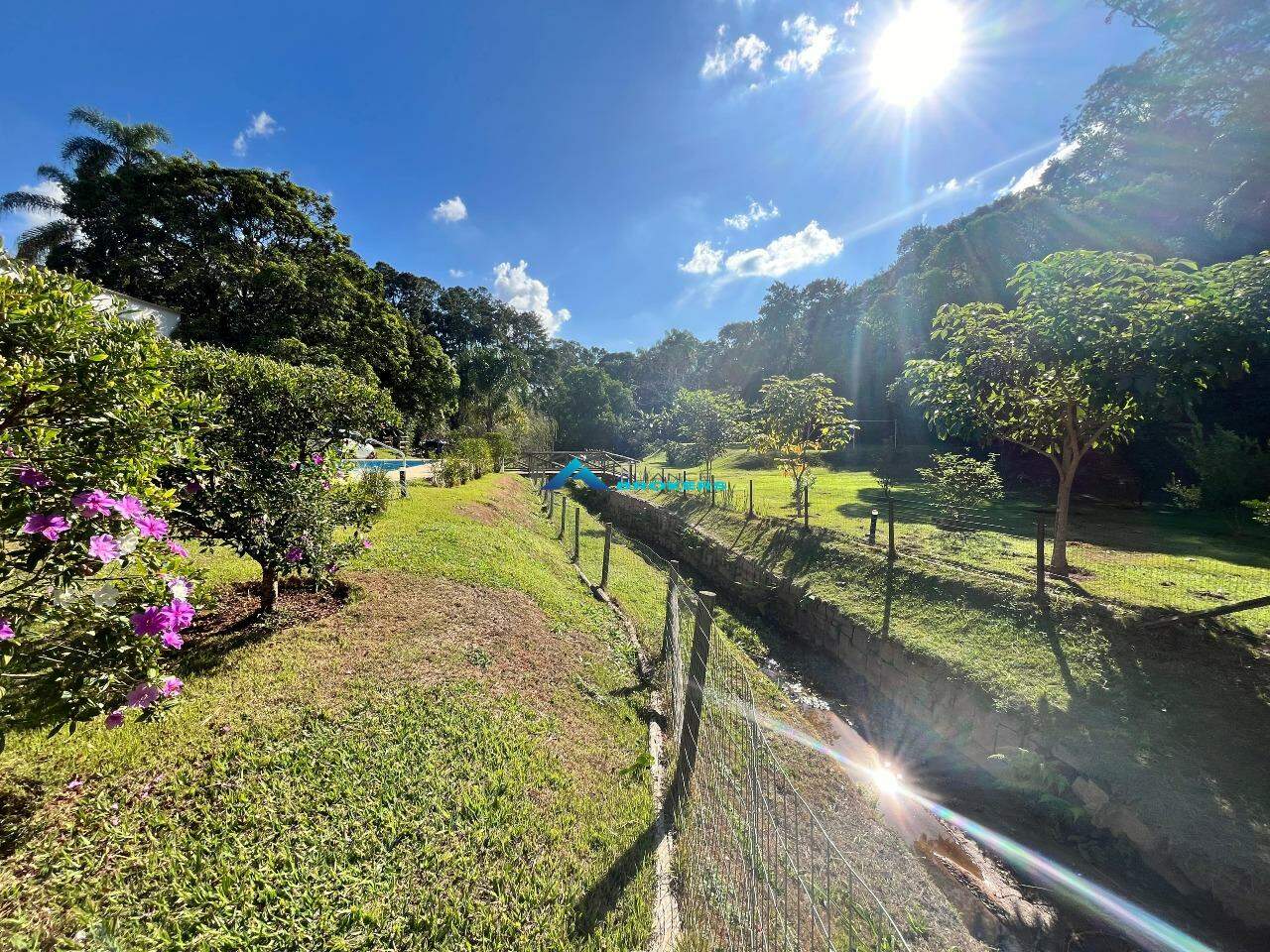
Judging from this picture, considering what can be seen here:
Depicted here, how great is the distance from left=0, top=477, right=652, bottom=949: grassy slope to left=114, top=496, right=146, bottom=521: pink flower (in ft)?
5.14

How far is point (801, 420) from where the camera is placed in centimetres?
1259

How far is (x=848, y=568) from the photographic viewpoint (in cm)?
838

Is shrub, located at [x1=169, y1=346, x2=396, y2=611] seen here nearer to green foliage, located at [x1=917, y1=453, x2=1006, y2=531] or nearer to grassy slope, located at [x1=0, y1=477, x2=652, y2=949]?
grassy slope, located at [x1=0, y1=477, x2=652, y2=949]

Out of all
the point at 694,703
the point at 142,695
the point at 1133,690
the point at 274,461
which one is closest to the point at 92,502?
the point at 142,695

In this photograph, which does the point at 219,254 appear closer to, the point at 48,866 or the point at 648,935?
the point at 48,866

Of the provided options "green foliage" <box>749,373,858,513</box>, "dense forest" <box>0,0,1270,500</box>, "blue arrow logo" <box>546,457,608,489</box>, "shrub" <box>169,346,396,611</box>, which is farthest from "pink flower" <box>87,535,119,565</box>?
"blue arrow logo" <box>546,457,608,489</box>

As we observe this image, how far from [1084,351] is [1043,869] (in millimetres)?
5233

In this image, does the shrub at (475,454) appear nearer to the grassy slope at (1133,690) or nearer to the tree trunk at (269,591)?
the tree trunk at (269,591)

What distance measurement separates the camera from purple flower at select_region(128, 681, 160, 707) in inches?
77.2

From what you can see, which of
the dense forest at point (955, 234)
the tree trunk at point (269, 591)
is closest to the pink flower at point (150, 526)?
the tree trunk at point (269, 591)

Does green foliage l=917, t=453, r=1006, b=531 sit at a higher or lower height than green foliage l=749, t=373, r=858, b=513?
lower

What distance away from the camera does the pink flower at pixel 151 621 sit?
1989 millimetres

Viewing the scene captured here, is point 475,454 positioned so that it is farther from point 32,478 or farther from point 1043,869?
point 1043,869

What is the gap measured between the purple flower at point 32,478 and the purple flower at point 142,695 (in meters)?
0.94
